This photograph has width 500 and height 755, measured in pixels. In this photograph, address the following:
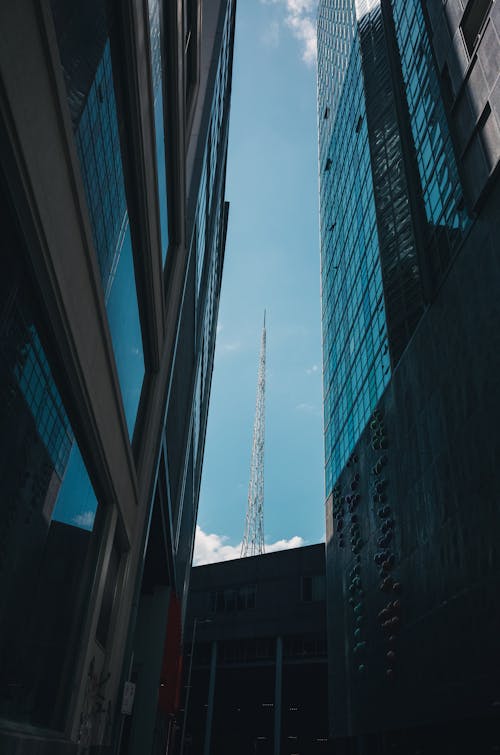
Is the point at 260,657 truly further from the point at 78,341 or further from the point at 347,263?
the point at 78,341

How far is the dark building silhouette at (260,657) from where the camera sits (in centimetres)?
5875

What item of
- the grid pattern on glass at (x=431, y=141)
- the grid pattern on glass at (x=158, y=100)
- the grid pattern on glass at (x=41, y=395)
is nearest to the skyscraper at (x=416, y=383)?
the grid pattern on glass at (x=431, y=141)

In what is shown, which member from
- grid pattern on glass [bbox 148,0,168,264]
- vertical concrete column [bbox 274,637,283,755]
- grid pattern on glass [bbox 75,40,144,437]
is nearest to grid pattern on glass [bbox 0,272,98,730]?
grid pattern on glass [bbox 75,40,144,437]

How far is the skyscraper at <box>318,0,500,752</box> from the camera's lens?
20.1m

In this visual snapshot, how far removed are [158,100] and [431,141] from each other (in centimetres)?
1982

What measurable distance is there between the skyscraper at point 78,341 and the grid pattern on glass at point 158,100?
0.09m

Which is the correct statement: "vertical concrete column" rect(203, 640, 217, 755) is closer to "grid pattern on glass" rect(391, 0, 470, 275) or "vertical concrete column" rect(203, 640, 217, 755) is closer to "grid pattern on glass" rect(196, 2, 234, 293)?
"grid pattern on glass" rect(196, 2, 234, 293)

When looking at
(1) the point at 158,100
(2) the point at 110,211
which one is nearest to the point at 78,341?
(2) the point at 110,211

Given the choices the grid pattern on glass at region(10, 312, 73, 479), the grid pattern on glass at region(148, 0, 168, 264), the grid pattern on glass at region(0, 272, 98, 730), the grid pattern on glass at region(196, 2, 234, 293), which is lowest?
the grid pattern on glass at region(0, 272, 98, 730)

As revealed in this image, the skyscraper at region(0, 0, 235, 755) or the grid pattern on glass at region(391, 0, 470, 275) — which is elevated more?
the grid pattern on glass at region(391, 0, 470, 275)

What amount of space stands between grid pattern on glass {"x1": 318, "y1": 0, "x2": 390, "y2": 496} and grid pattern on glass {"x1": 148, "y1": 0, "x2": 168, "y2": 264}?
21.5 meters

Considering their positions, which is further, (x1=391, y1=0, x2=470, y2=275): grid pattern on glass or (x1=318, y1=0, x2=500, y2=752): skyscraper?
(x1=391, y1=0, x2=470, y2=275): grid pattern on glass

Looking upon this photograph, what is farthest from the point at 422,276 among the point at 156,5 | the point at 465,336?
the point at 156,5

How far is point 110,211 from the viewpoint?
8.35 meters
